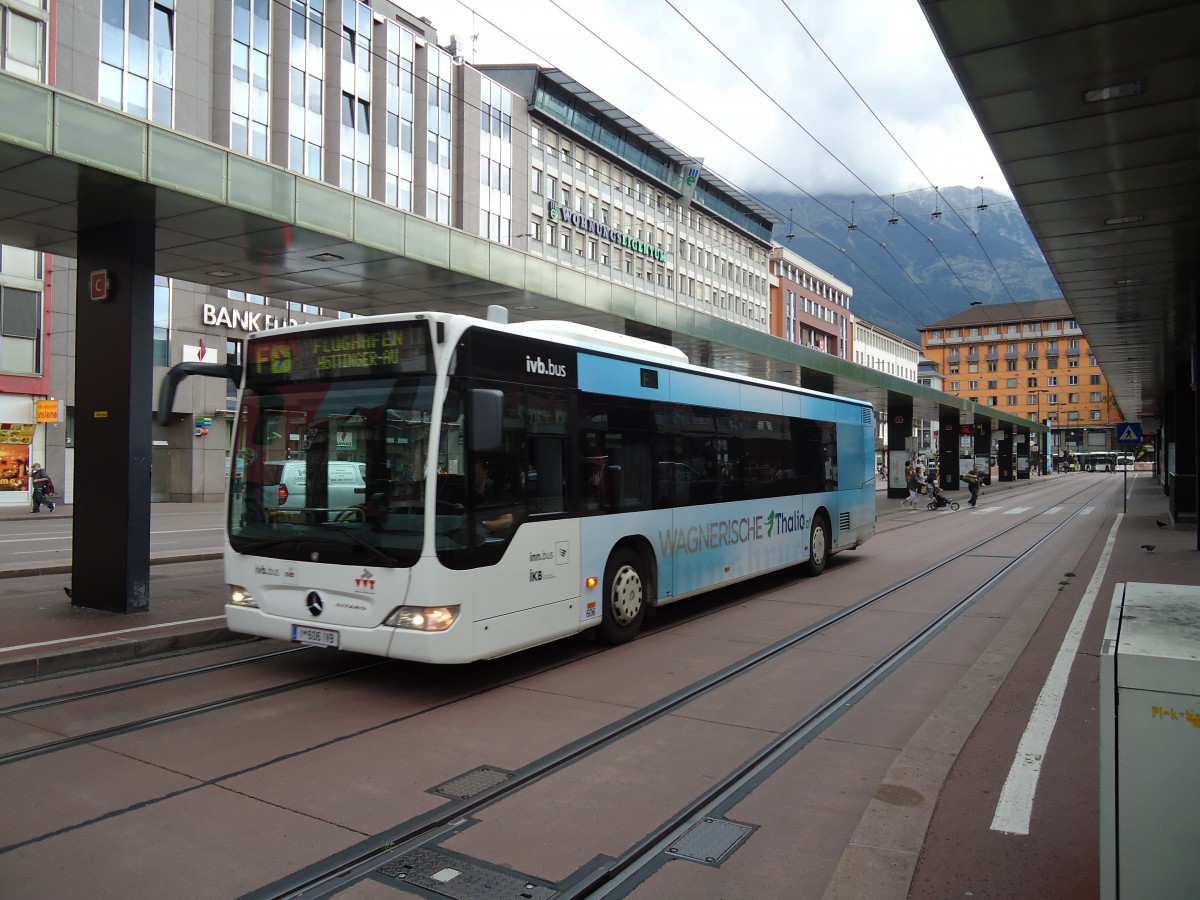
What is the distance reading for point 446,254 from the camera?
13.0m

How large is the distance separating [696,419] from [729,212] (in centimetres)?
7106

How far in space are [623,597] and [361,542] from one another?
2.99 metres

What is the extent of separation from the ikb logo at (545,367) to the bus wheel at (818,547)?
7397mm

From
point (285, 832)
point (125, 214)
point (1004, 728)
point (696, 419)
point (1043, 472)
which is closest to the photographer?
point (285, 832)

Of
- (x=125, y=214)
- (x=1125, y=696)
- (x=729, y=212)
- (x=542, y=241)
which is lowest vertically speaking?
(x=1125, y=696)

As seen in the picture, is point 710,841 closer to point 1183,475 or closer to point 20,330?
point 1183,475

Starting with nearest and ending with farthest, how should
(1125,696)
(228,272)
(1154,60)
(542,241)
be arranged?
(1125,696)
(1154,60)
(228,272)
(542,241)

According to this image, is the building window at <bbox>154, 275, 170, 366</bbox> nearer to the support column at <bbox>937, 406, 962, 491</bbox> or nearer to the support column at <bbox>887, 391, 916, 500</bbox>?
the support column at <bbox>887, 391, 916, 500</bbox>

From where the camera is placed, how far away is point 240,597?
299 inches

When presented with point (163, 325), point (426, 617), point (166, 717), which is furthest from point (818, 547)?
point (163, 325)

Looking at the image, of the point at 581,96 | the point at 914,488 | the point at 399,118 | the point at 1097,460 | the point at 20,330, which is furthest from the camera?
the point at 1097,460

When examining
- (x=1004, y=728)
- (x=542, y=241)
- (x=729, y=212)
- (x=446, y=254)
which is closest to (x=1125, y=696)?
(x=1004, y=728)

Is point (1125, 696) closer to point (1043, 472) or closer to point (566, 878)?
point (566, 878)

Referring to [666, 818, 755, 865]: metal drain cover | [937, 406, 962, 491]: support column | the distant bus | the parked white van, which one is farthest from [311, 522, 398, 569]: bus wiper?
the distant bus
